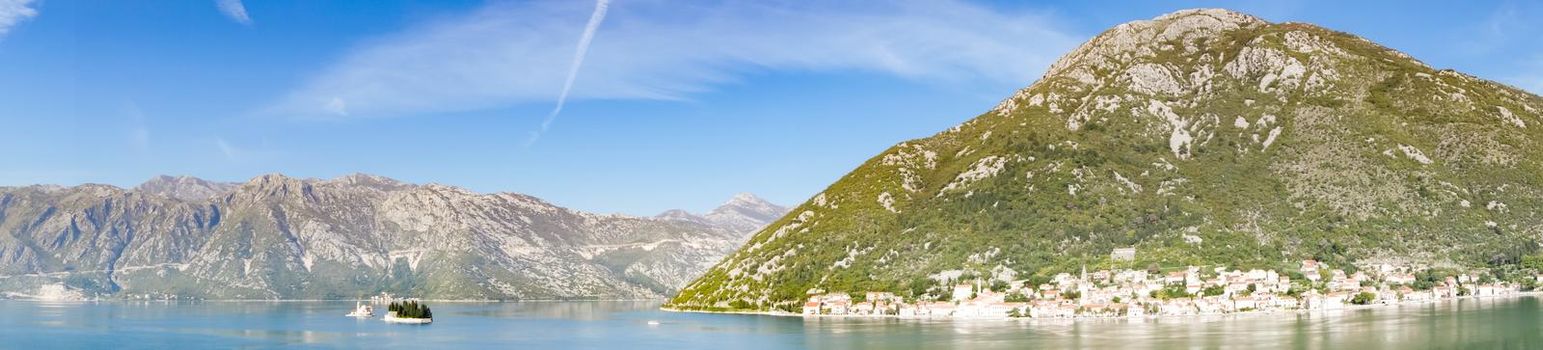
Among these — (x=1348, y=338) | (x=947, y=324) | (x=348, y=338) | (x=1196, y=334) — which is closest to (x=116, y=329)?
(x=348, y=338)

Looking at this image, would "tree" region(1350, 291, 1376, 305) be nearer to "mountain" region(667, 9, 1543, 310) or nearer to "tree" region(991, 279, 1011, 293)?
"mountain" region(667, 9, 1543, 310)

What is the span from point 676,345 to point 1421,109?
138827mm

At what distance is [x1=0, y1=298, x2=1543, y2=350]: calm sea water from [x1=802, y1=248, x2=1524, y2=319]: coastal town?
30.0ft

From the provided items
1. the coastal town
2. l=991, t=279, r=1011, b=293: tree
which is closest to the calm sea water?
the coastal town

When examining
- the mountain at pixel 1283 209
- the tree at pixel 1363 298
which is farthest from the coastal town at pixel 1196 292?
the mountain at pixel 1283 209

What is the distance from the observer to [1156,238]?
17738 centimetres

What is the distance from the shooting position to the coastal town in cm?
15438

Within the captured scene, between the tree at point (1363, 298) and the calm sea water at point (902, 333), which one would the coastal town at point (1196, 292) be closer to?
the tree at point (1363, 298)

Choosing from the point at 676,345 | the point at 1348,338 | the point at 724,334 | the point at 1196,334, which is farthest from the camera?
the point at 724,334

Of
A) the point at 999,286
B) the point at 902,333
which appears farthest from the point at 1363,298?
the point at 902,333

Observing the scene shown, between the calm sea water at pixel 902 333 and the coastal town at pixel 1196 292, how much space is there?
361 inches

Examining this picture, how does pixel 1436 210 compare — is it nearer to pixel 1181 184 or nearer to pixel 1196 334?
pixel 1181 184

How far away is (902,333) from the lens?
13200 cm

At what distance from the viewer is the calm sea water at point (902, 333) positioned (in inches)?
4176
